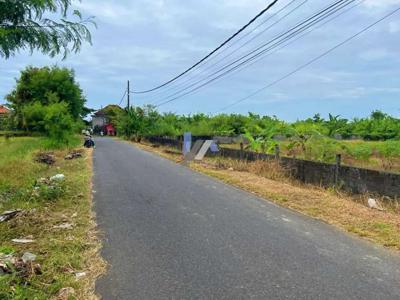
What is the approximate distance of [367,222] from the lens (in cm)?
856

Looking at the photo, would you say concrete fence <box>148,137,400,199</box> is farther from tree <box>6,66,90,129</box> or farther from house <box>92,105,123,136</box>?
house <box>92,105,123,136</box>

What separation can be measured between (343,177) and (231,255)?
6751mm

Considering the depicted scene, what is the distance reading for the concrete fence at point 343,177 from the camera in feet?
34.1

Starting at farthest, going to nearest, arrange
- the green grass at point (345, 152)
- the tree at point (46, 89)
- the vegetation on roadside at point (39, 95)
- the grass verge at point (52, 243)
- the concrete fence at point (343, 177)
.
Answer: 1. the tree at point (46, 89)
2. the vegetation on roadside at point (39, 95)
3. the green grass at point (345, 152)
4. the concrete fence at point (343, 177)
5. the grass verge at point (52, 243)

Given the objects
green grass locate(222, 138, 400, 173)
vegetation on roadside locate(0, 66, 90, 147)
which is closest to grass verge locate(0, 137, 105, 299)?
green grass locate(222, 138, 400, 173)

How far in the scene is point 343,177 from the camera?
1215cm

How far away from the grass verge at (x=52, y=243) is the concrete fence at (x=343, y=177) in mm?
6618

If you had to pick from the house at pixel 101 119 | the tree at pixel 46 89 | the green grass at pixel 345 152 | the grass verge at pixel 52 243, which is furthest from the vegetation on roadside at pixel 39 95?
the house at pixel 101 119

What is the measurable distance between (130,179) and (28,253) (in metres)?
9.25

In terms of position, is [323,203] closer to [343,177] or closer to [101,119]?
[343,177]

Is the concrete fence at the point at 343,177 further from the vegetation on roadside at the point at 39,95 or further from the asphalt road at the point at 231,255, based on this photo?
the vegetation on roadside at the point at 39,95

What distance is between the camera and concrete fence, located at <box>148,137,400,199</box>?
1041 cm

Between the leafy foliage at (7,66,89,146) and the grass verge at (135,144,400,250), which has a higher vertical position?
the leafy foliage at (7,66,89,146)

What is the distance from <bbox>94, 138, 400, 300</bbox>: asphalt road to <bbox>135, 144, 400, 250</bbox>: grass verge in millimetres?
432
